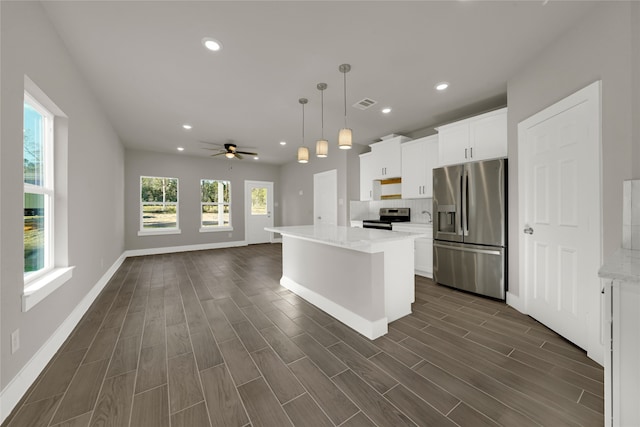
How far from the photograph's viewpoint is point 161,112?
12.3 feet

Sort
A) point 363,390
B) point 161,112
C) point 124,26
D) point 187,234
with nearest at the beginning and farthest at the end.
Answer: point 363,390
point 124,26
point 161,112
point 187,234

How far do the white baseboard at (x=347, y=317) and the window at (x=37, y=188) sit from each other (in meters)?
2.40

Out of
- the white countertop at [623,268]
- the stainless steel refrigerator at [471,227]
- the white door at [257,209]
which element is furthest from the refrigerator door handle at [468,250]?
the white door at [257,209]

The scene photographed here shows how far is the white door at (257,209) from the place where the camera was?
7633mm

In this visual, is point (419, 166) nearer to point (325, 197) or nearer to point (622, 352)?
point (325, 197)

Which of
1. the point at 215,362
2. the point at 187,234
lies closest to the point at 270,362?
the point at 215,362

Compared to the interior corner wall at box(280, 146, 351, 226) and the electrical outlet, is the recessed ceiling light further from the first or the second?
the interior corner wall at box(280, 146, 351, 226)

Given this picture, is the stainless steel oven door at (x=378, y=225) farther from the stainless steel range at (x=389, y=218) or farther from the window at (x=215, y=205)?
the window at (x=215, y=205)

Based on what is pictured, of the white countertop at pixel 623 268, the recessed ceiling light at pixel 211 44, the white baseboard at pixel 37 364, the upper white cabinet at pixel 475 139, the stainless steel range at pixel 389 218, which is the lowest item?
the white baseboard at pixel 37 364

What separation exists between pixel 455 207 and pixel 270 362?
3.04m

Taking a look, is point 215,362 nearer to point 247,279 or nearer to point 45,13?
point 247,279

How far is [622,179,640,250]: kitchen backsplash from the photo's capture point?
1517mm

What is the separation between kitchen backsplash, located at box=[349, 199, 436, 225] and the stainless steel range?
0.36 feet

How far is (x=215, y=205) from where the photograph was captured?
7188mm
